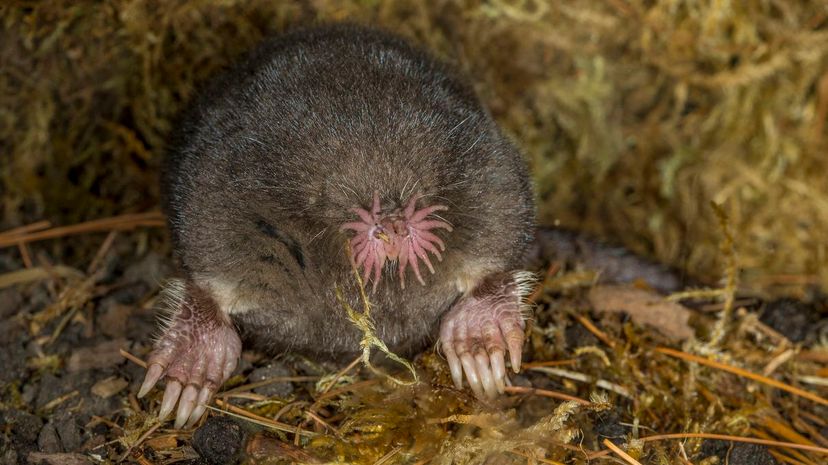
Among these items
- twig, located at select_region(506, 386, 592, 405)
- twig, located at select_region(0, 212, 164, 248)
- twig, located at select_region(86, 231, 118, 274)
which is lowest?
twig, located at select_region(506, 386, 592, 405)

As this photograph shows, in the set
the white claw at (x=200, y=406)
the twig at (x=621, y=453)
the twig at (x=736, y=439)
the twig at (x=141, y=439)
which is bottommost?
the twig at (x=736, y=439)

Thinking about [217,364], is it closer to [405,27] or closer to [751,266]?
[405,27]

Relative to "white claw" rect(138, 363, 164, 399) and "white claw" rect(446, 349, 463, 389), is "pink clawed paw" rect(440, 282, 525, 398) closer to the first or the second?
"white claw" rect(446, 349, 463, 389)

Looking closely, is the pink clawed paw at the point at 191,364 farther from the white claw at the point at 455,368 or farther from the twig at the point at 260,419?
the white claw at the point at 455,368

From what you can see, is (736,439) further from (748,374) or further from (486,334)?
(486,334)

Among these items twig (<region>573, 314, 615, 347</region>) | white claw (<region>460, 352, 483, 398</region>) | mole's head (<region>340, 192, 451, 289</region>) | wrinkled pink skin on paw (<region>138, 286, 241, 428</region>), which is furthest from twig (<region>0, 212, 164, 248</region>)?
twig (<region>573, 314, 615, 347</region>)

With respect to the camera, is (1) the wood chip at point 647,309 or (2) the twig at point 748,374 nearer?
(2) the twig at point 748,374

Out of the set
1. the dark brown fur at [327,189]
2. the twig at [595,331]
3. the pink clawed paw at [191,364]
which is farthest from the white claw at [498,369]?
the pink clawed paw at [191,364]

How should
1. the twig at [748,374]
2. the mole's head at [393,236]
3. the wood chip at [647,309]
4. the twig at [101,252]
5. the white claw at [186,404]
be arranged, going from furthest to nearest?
1. the twig at [101,252]
2. the wood chip at [647,309]
3. the twig at [748,374]
4. the white claw at [186,404]
5. the mole's head at [393,236]

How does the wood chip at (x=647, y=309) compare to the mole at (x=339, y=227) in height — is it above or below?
below
